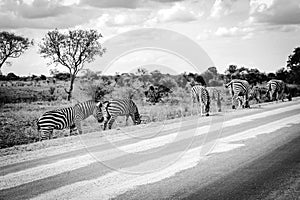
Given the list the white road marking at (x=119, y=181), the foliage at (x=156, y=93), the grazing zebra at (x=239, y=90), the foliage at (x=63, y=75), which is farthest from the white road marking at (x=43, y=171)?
the foliage at (x=63, y=75)

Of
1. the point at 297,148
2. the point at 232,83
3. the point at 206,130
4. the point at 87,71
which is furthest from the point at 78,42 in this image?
the point at 297,148

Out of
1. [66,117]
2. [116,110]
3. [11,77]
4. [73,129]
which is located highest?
[11,77]

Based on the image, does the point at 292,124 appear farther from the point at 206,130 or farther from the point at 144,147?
the point at 144,147

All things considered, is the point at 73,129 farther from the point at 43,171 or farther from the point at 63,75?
the point at 63,75

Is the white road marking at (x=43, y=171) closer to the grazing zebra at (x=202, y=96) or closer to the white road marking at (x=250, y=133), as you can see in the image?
the white road marking at (x=250, y=133)

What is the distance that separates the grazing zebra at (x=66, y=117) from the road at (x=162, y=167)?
2.93 metres

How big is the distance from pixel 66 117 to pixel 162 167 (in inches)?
337

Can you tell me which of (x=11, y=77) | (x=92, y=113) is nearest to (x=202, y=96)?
(x=92, y=113)

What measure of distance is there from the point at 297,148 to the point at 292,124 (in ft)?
15.2

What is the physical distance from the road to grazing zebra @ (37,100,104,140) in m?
2.93

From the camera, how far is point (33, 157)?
938cm

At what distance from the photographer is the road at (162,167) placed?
6270 millimetres

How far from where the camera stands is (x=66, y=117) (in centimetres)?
1552

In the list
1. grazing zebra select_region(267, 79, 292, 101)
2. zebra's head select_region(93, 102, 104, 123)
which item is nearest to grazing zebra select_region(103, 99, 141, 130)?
zebra's head select_region(93, 102, 104, 123)
